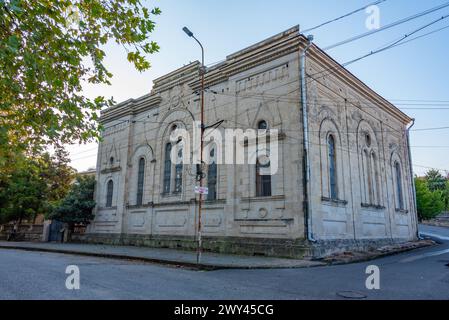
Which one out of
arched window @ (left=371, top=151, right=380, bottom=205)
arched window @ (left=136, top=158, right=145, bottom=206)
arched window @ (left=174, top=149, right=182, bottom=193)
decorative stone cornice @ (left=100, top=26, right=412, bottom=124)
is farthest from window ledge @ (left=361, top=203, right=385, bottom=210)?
arched window @ (left=136, top=158, right=145, bottom=206)

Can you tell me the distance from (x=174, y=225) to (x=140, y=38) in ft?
50.6

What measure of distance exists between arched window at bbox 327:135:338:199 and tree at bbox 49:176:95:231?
61.2 ft

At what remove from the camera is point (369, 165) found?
22.1 m

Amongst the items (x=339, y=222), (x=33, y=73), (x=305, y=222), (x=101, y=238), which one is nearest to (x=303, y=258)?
(x=305, y=222)

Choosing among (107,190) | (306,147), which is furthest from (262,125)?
(107,190)

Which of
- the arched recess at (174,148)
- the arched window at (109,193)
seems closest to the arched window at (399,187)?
the arched recess at (174,148)

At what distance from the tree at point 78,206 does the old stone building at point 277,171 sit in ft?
2.49

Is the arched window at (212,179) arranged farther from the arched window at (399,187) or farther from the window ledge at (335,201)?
the arched window at (399,187)

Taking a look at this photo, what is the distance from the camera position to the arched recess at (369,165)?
823 inches

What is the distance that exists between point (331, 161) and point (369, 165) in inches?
195
